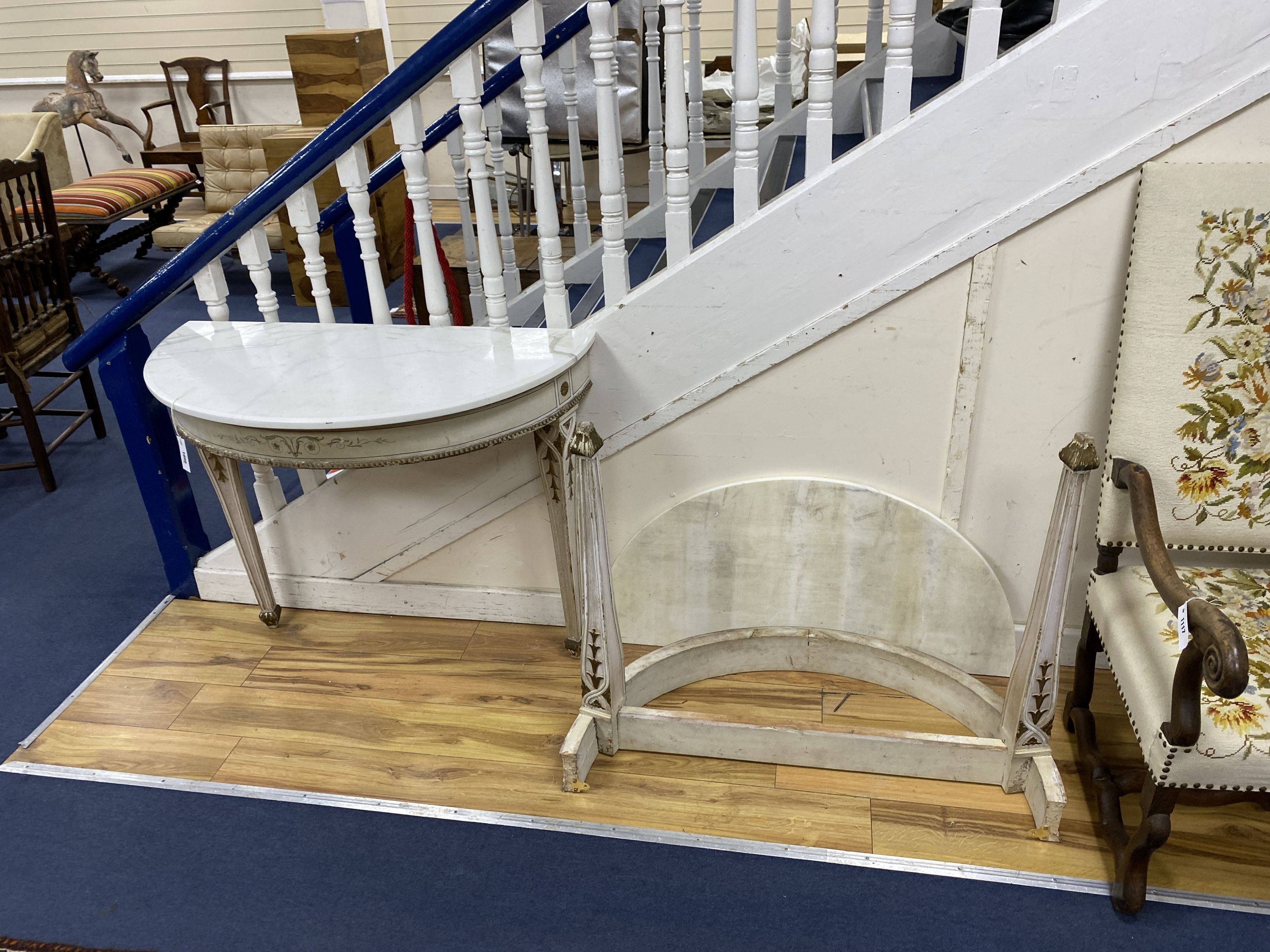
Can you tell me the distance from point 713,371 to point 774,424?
192mm

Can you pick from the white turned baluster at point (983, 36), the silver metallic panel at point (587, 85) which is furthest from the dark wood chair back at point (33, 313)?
the white turned baluster at point (983, 36)

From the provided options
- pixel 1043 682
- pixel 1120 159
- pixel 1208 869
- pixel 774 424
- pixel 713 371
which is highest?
pixel 1120 159

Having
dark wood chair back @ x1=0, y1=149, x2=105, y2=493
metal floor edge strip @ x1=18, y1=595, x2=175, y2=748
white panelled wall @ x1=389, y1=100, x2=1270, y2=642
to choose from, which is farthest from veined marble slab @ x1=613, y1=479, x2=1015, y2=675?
dark wood chair back @ x1=0, y1=149, x2=105, y2=493

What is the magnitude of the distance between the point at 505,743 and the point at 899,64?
5.46 feet

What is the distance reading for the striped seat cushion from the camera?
516 centimetres

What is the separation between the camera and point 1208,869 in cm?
177

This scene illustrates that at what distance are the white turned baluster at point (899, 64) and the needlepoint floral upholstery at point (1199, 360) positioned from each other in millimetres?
466

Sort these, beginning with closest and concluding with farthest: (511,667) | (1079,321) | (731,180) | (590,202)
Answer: (1079,321), (511,667), (731,180), (590,202)

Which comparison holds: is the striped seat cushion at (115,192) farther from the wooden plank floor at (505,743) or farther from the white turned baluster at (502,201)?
the wooden plank floor at (505,743)

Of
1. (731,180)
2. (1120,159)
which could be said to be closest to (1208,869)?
(1120,159)

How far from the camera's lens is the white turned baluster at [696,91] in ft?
8.87

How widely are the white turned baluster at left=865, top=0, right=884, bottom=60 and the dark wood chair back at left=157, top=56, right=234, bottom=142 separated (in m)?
6.29

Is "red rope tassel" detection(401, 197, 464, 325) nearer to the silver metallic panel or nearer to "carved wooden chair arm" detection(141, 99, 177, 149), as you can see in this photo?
the silver metallic panel

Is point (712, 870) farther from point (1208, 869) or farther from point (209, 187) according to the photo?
point (209, 187)
